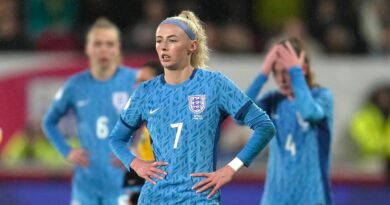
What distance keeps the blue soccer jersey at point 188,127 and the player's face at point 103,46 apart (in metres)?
2.94

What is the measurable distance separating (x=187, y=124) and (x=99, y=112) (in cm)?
322

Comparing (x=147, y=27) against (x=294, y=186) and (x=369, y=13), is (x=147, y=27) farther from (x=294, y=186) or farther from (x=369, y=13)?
(x=294, y=186)

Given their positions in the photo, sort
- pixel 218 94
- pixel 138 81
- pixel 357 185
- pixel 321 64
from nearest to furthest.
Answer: pixel 218 94, pixel 138 81, pixel 357 185, pixel 321 64

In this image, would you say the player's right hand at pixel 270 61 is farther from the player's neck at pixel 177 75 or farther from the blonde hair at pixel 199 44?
the player's neck at pixel 177 75

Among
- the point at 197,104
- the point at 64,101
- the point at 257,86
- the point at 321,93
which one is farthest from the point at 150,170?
the point at 64,101

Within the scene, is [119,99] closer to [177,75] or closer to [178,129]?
[177,75]

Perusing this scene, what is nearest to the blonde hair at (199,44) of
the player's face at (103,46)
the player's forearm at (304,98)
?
the player's forearm at (304,98)

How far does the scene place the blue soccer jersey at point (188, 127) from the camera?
8.68 meters

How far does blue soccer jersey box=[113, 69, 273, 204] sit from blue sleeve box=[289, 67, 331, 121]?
149 centimetres

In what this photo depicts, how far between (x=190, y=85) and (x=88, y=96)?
10.6ft

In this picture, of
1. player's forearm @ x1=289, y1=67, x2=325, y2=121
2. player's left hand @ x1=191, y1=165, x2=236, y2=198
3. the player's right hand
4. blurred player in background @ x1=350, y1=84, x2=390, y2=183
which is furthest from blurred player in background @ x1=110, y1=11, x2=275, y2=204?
blurred player in background @ x1=350, y1=84, x2=390, y2=183

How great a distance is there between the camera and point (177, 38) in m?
8.80

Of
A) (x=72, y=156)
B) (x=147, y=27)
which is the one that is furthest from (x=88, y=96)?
(x=147, y=27)

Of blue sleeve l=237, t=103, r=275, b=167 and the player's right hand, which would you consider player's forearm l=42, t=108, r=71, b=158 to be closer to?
the player's right hand
